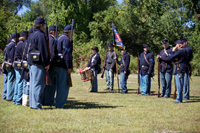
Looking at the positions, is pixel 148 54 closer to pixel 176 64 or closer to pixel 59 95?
pixel 176 64

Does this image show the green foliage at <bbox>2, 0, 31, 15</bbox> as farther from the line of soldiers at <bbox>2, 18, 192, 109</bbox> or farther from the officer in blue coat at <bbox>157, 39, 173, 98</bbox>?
the line of soldiers at <bbox>2, 18, 192, 109</bbox>

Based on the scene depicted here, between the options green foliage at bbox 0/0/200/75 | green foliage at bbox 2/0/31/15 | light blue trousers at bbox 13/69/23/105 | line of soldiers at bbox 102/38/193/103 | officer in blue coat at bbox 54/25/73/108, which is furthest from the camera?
green foliage at bbox 2/0/31/15

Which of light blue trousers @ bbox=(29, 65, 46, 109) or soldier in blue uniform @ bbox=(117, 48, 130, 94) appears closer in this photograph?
light blue trousers @ bbox=(29, 65, 46, 109)

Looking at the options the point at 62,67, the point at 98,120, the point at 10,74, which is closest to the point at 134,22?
the point at 10,74

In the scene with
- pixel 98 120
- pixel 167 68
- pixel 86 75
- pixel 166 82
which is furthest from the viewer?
pixel 86 75

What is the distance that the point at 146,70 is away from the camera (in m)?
12.6

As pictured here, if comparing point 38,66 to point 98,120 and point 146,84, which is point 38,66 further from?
point 146,84

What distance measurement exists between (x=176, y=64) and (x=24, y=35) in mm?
5494

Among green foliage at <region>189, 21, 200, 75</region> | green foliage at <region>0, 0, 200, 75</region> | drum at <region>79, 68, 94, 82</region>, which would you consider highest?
green foliage at <region>0, 0, 200, 75</region>

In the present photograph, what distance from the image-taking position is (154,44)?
40750 mm

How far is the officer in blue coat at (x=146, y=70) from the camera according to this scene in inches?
493

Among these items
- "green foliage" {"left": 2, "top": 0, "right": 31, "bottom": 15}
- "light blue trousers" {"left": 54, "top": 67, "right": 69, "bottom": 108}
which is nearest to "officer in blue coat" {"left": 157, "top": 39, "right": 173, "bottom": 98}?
"light blue trousers" {"left": 54, "top": 67, "right": 69, "bottom": 108}

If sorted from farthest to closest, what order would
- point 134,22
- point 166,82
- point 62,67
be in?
point 134,22 → point 166,82 → point 62,67

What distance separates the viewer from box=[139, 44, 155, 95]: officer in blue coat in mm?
12516
